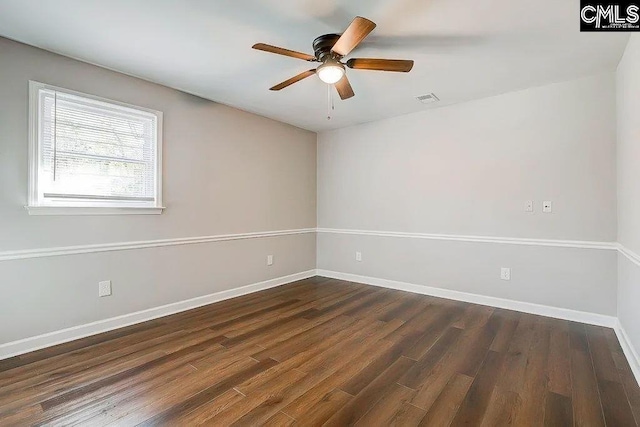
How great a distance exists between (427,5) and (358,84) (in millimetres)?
1279

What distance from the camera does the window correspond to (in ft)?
8.15

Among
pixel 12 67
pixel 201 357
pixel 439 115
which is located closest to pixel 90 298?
pixel 201 357

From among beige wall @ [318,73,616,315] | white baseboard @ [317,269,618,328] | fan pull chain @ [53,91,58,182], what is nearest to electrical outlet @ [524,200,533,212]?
beige wall @ [318,73,616,315]

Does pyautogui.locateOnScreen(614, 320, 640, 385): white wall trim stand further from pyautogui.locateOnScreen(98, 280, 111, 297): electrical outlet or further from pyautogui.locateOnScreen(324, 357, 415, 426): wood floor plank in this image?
pyautogui.locateOnScreen(98, 280, 111, 297): electrical outlet

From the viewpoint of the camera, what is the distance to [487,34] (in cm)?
226

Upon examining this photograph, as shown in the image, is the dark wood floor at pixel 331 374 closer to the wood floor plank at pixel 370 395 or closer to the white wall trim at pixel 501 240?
the wood floor plank at pixel 370 395

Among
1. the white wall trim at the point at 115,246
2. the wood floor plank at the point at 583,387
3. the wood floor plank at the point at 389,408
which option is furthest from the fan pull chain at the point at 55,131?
the wood floor plank at the point at 583,387

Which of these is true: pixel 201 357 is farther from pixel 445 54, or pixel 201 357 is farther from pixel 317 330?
pixel 445 54

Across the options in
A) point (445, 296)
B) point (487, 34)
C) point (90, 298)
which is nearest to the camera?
point (487, 34)

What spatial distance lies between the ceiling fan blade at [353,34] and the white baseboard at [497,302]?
3078 mm

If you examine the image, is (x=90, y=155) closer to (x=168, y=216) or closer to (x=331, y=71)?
(x=168, y=216)

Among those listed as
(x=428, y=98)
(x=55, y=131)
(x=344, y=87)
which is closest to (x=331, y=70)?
(x=344, y=87)

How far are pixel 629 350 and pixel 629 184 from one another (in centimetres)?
125

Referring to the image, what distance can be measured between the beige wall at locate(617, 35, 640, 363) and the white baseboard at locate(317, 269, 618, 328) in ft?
0.83
